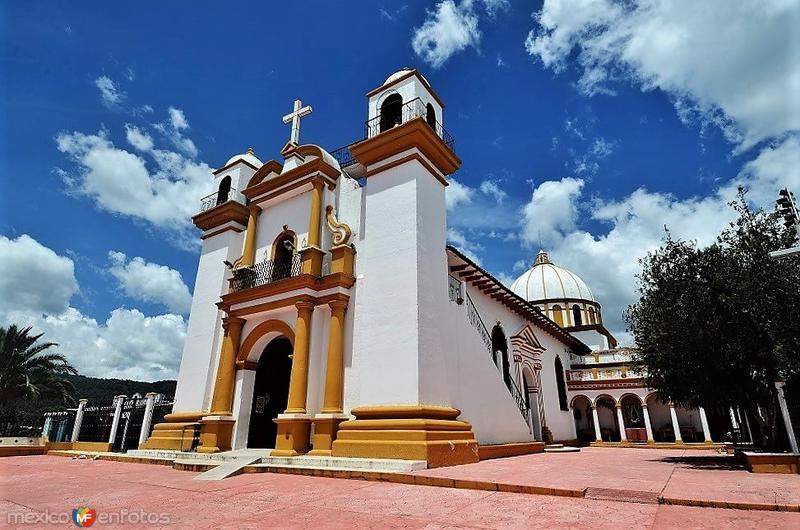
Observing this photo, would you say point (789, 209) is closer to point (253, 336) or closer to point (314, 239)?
point (314, 239)

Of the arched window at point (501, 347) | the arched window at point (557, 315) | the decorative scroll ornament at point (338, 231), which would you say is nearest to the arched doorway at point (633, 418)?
the arched window at point (557, 315)

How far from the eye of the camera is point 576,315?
1235 inches

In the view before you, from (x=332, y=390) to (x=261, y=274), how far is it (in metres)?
4.68

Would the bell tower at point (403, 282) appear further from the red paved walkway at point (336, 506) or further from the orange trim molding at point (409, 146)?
the red paved walkway at point (336, 506)

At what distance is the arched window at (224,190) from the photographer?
54.0 ft

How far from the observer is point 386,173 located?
11.6 meters

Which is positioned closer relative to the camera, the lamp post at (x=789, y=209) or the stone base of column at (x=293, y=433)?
the lamp post at (x=789, y=209)

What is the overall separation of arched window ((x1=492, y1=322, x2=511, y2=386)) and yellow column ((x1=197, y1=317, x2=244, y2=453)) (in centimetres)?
895

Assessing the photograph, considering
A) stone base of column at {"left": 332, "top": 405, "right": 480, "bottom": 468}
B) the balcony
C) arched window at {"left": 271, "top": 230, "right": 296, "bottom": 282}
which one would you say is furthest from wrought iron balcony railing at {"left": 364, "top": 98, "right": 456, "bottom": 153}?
the balcony

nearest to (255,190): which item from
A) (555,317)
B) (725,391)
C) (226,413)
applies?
(226,413)

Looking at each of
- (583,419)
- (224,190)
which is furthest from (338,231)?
(583,419)

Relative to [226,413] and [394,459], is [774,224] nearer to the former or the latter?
[394,459]

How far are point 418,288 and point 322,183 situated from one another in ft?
16.6

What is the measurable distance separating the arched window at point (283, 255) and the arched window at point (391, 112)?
4285mm
